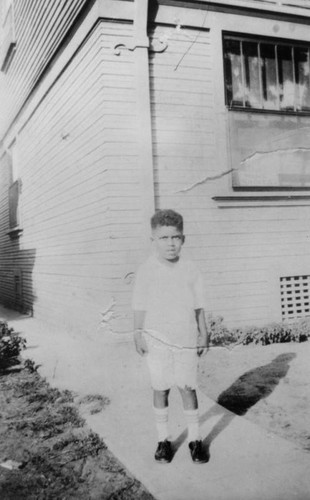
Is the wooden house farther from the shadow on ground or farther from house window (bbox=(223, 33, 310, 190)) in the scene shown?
the shadow on ground

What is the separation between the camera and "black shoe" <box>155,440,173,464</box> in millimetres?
2822

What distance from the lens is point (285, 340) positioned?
20.9 ft

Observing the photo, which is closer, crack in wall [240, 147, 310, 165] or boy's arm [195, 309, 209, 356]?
boy's arm [195, 309, 209, 356]

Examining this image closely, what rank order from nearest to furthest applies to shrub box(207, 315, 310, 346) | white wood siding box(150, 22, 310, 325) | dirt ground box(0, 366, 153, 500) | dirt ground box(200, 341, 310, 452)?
dirt ground box(0, 366, 153, 500) < dirt ground box(200, 341, 310, 452) < shrub box(207, 315, 310, 346) < white wood siding box(150, 22, 310, 325)

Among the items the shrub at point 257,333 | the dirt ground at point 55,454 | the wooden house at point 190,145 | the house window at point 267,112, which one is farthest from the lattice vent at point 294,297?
the dirt ground at point 55,454

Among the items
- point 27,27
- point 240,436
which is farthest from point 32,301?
point 240,436

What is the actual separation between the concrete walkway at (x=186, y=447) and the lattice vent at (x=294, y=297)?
3.11m

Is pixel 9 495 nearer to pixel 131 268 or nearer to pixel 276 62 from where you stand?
pixel 131 268

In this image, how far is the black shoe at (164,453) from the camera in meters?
2.82

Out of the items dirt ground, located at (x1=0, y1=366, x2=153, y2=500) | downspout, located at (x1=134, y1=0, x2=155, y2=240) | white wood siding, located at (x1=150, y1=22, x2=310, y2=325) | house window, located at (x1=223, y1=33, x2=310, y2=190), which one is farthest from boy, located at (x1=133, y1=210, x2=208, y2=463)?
house window, located at (x1=223, y1=33, x2=310, y2=190)

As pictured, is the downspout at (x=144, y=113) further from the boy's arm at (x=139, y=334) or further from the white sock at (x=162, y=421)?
the white sock at (x=162, y=421)

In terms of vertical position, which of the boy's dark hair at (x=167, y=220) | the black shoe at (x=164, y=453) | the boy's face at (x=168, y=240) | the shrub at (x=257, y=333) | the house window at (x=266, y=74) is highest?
the house window at (x=266, y=74)

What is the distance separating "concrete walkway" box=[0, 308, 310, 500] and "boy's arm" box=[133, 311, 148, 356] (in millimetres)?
752

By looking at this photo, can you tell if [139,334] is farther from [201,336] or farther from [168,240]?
[168,240]
